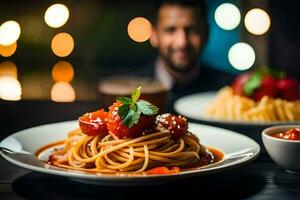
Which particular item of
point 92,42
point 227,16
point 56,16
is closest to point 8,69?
point 56,16

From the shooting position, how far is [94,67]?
791 centimetres

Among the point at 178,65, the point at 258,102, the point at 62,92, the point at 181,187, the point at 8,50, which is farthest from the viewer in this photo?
the point at 8,50

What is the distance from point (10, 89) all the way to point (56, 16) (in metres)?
2.30

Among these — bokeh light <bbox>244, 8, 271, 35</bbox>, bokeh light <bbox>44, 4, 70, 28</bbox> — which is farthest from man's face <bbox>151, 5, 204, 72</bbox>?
bokeh light <bbox>44, 4, 70, 28</bbox>

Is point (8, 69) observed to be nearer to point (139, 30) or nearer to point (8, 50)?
point (8, 50)

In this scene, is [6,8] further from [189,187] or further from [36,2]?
[189,187]

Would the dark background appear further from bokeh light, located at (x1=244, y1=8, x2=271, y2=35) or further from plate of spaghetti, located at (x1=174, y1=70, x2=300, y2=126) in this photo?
plate of spaghetti, located at (x1=174, y1=70, x2=300, y2=126)

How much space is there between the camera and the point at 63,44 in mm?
8188

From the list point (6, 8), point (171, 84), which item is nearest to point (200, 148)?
point (171, 84)

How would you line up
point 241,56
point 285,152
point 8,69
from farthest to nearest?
1. point 8,69
2. point 241,56
3. point 285,152

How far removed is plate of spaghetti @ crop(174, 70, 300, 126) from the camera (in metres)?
2.80

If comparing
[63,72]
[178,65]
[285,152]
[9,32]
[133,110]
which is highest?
[133,110]

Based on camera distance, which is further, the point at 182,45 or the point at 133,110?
the point at 182,45

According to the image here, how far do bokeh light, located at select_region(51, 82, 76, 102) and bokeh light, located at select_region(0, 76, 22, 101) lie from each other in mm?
345
